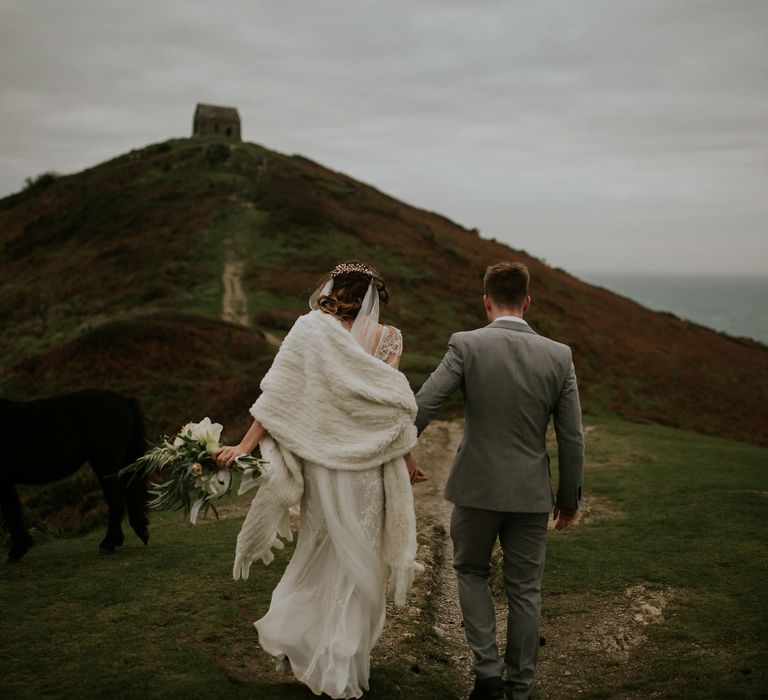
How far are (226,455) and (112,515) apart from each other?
12.5 ft

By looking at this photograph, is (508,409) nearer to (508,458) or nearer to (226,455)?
(508,458)

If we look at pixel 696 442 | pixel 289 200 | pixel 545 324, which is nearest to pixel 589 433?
pixel 696 442

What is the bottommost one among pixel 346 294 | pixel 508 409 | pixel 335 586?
pixel 335 586

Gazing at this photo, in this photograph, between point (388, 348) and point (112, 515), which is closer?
point (388, 348)

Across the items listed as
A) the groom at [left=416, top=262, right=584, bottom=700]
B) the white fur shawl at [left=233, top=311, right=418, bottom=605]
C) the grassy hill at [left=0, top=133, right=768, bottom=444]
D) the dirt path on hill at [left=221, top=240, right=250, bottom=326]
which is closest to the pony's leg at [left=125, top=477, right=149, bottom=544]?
the white fur shawl at [left=233, top=311, right=418, bottom=605]

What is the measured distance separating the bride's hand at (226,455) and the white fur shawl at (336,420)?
0.15 metres

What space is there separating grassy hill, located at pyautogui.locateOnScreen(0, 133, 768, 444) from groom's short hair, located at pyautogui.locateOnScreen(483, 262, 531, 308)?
12.7 m

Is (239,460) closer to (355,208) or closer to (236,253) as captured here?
(236,253)

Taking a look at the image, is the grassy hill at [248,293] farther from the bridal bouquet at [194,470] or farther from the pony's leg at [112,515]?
the bridal bouquet at [194,470]

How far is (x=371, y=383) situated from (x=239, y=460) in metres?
0.96

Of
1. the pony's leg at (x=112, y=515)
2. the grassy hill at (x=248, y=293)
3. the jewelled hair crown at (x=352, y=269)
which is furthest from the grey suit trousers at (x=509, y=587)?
the grassy hill at (x=248, y=293)

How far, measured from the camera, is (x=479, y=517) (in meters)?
4.52

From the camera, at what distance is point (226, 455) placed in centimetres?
465

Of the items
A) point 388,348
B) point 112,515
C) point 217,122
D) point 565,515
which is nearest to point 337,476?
point 388,348
